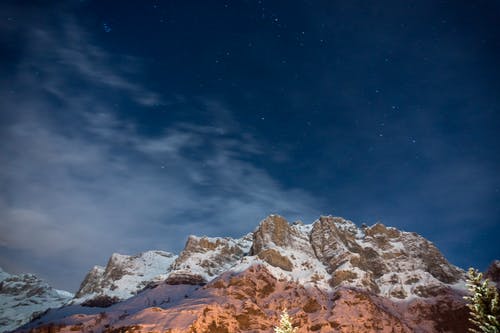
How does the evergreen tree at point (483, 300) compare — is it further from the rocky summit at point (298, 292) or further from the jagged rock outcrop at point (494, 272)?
the jagged rock outcrop at point (494, 272)

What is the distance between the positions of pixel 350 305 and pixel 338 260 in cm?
3812

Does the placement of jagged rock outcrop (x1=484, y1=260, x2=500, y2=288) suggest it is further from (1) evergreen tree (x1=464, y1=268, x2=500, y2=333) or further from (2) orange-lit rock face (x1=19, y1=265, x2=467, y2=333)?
(1) evergreen tree (x1=464, y1=268, x2=500, y2=333)

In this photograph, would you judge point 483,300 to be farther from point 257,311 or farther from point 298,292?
point 298,292

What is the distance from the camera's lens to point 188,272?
173 metres

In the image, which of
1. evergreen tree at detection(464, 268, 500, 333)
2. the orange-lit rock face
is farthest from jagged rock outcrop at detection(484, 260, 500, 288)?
evergreen tree at detection(464, 268, 500, 333)

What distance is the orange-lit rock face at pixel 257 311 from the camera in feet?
357

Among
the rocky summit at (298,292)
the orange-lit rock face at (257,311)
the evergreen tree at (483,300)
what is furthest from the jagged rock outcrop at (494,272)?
the evergreen tree at (483,300)

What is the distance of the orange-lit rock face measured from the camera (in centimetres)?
10888

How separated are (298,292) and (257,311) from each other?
27146 millimetres

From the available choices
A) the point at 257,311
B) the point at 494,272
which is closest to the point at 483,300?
the point at 257,311

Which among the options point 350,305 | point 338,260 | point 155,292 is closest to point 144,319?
point 155,292

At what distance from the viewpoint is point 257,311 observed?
12350 centimetres

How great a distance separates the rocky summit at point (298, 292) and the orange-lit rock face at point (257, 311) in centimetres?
37

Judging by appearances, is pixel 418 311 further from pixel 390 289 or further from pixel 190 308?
pixel 190 308
